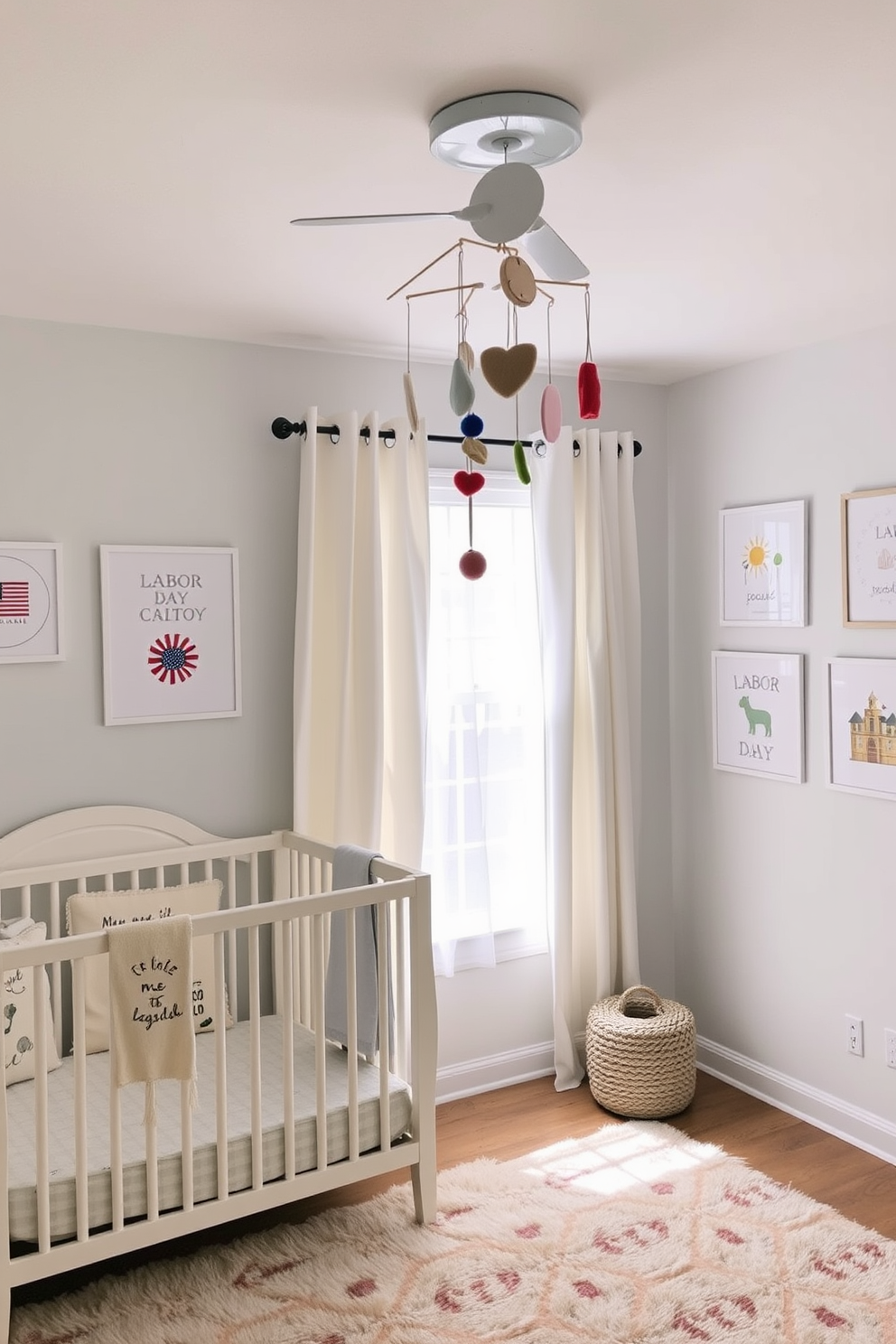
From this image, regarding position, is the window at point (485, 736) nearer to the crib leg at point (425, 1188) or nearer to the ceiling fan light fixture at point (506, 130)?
the crib leg at point (425, 1188)

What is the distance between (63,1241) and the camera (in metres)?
2.45

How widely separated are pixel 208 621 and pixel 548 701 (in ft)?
3.83

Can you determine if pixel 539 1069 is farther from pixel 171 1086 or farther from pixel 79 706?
pixel 79 706

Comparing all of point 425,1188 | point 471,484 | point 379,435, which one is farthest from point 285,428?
point 425,1188

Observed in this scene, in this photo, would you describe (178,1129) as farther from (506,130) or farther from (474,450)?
(506,130)

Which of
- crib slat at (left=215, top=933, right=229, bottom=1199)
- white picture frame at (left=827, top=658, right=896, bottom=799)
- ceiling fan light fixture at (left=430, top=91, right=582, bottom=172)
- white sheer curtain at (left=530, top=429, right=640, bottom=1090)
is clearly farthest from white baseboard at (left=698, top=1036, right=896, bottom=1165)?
ceiling fan light fixture at (left=430, top=91, right=582, bottom=172)

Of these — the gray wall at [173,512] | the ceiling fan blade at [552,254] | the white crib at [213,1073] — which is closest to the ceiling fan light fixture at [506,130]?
the ceiling fan blade at [552,254]

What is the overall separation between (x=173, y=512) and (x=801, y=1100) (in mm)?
2681

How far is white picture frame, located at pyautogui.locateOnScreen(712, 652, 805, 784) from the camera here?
3.60 metres

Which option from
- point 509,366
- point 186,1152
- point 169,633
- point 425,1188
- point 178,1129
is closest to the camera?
point 509,366

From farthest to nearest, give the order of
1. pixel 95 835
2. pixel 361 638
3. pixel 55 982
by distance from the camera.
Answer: pixel 361 638 < pixel 95 835 < pixel 55 982

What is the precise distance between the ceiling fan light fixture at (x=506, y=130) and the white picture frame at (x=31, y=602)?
166 cm

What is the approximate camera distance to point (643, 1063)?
139 inches

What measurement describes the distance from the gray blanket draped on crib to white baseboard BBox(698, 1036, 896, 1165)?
1.48 m
